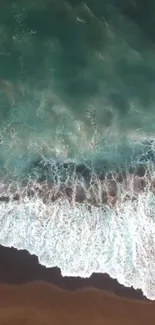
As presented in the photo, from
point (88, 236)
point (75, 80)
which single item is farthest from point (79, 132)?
point (88, 236)

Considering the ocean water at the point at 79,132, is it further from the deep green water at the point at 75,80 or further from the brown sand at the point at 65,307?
the brown sand at the point at 65,307

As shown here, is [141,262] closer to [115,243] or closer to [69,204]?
[115,243]

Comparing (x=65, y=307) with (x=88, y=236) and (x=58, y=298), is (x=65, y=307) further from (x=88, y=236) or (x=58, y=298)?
(x=88, y=236)

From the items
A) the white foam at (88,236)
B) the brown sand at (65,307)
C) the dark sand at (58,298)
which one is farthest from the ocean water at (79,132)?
the brown sand at (65,307)

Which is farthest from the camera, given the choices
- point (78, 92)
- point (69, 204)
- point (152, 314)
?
point (78, 92)

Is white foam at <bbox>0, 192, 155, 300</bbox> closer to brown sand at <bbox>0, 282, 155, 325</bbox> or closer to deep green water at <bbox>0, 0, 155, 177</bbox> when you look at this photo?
brown sand at <bbox>0, 282, 155, 325</bbox>

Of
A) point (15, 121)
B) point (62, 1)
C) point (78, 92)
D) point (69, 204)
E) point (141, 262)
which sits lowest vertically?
point (141, 262)

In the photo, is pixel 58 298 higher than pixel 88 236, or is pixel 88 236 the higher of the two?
pixel 88 236

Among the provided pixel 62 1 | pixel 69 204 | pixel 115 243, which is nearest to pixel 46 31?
pixel 62 1
